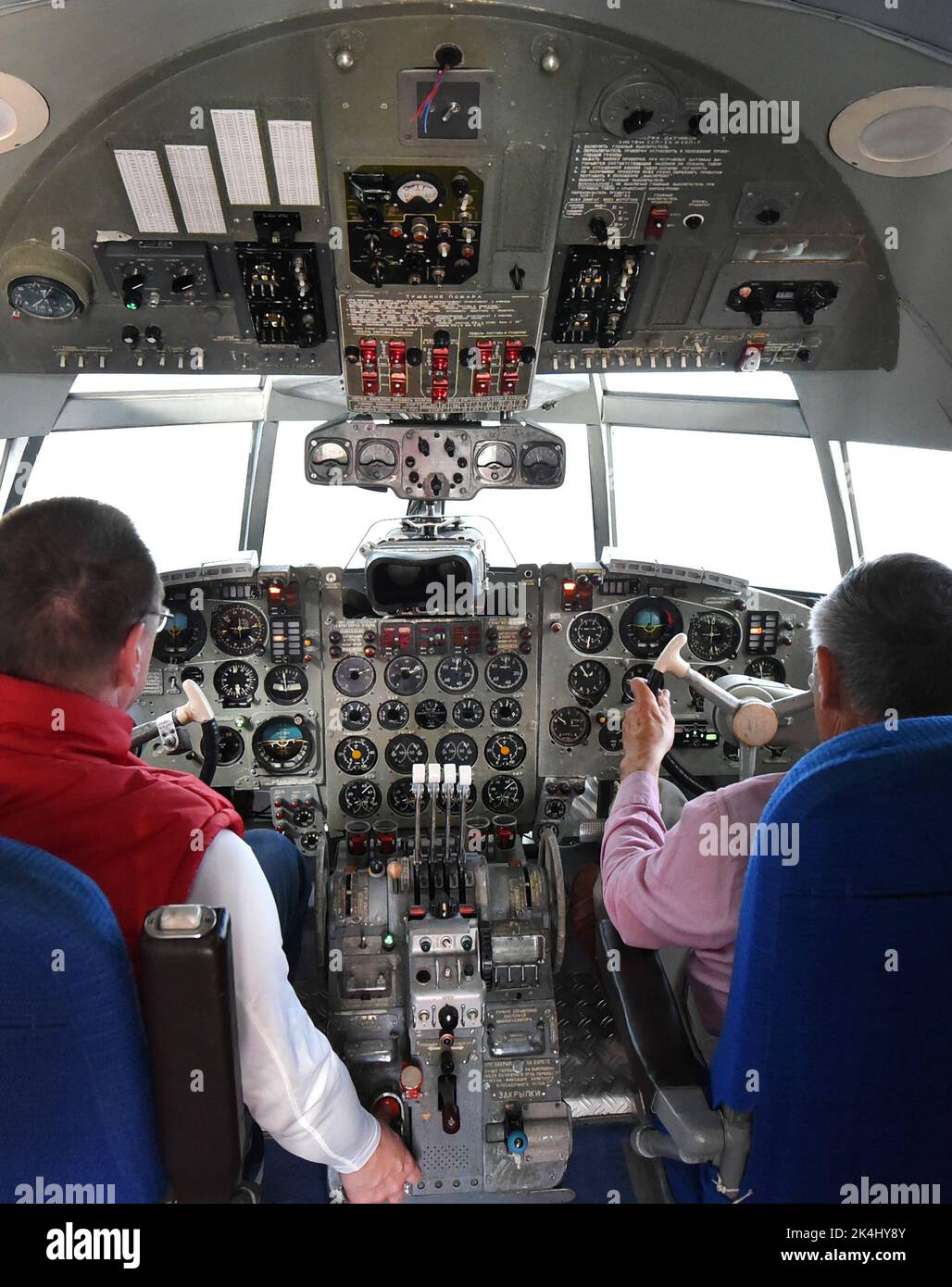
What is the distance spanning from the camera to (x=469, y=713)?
3385 millimetres

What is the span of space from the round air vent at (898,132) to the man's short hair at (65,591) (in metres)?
1.75

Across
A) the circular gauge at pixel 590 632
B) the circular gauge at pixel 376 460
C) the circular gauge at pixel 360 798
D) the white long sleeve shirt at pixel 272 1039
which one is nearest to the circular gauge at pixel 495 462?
the circular gauge at pixel 376 460

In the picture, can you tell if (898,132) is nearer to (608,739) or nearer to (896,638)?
(896,638)

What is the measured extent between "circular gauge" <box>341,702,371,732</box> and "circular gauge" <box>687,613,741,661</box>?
1421 millimetres

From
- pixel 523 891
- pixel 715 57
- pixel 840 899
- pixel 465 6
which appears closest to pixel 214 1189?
pixel 840 899

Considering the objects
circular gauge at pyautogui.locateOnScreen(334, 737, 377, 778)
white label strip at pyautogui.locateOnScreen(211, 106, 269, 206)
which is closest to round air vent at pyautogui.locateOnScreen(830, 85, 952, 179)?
white label strip at pyautogui.locateOnScreen(211, 106, 269, 206)

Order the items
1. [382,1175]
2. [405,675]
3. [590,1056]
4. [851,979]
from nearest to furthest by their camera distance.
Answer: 1. [851,979]
2. [382,1175]
3. [590,1056]
4. [405,675]

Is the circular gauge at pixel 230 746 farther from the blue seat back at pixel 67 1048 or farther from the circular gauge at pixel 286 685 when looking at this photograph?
the blue seat back at pixel 67 1048

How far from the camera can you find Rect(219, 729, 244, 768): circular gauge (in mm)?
3275

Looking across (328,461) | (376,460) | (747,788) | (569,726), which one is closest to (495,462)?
(376,460)

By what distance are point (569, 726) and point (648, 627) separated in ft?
1.80

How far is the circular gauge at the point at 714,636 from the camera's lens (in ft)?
11.0

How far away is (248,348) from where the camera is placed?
2.60m
